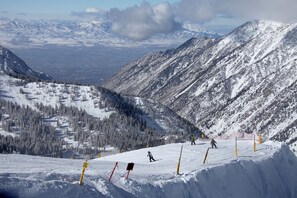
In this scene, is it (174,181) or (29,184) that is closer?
(29,184)

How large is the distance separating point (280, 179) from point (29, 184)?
22.6 meters

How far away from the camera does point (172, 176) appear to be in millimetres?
29000

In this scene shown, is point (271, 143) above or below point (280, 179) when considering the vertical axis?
above

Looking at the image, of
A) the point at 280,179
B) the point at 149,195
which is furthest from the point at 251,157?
the point at 149,195

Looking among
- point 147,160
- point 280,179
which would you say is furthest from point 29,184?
point 280,179

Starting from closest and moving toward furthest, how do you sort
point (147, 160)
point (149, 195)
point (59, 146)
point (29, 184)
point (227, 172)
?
point (29, 184)
point (149, 195)
point (227, 172)
point (147, 160)
point (59, 146)

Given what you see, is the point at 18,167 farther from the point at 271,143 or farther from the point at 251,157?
the point at 271,143

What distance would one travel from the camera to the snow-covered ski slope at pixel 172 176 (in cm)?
2200

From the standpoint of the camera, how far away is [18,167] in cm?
2775

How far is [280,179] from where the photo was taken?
36125 mm

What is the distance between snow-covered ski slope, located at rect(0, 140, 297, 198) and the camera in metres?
22.0

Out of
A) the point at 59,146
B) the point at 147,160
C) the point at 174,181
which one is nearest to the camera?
the point at 174,181

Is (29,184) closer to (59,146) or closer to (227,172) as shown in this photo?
(227,172)

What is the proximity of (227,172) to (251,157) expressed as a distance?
5.71 meters
